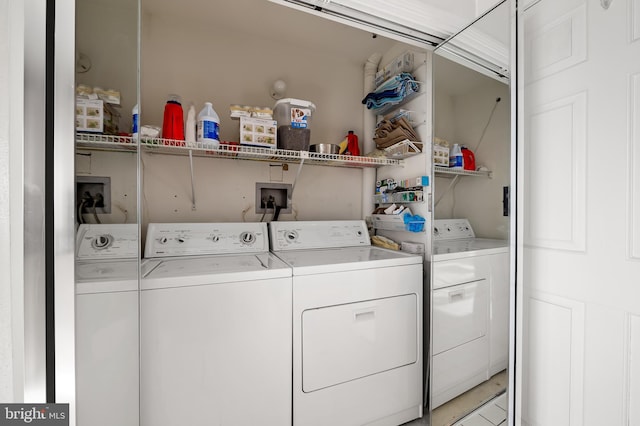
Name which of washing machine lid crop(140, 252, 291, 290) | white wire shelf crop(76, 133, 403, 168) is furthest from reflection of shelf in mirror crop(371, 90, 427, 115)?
washing machine lid crop(140, 252, 291, 290)

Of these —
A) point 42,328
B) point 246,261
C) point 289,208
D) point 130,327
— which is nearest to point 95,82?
point 42,328

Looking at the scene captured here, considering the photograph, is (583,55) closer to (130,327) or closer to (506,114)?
(506,114)

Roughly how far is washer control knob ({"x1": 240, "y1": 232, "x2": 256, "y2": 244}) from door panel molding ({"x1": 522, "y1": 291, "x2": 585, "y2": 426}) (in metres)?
1.54

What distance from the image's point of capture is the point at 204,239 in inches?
67.2

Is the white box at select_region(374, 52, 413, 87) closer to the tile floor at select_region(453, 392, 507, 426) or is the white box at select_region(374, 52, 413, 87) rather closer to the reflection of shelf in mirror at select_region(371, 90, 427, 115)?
the reflection of shelf in mirror at select_region(371, 90, 427, 115)

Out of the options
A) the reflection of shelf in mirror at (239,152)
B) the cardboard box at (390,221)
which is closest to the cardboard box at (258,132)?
the reflection of shelf in mirror at (239,152)

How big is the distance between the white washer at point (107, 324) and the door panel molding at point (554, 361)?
5.19 feet

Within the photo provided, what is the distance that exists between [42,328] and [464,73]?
6.45 ft

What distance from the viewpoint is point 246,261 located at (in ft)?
4.98

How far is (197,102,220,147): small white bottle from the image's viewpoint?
1.58 metres

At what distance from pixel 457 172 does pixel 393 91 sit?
856mm

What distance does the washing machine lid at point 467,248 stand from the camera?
1.22m

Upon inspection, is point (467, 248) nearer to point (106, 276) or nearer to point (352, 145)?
point (352, 145)

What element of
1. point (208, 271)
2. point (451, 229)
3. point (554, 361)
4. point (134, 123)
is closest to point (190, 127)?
point (134, 123)
